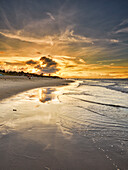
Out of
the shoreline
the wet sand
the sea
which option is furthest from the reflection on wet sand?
the wet sand

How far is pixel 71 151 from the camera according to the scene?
288 centimetres

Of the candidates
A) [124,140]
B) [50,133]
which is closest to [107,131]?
[124,140]

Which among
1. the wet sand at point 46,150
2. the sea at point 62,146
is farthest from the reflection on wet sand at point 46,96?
the wet sand at point 46,150

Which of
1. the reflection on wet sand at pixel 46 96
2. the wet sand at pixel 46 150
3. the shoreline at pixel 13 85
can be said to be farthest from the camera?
the shoreline at pixel 13 85

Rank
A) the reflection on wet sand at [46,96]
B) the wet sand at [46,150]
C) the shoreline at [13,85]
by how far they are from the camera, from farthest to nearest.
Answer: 1. the shoreline at [13,85]
2. the reflection on wet sand at [46,96]
3. the wet sand at [46,150]

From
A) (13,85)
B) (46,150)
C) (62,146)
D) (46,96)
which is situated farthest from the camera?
(13,85)

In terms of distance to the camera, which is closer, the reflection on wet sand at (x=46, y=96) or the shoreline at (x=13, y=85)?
the reflection on wet sand at (x=46, y=96)

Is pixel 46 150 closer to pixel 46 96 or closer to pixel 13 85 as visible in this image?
pixel 46 96

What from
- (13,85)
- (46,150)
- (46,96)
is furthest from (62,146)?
(13,85)

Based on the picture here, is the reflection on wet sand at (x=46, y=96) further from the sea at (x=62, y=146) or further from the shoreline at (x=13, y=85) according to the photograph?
the sea at (x=62, y=146)

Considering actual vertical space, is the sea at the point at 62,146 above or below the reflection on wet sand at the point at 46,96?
below

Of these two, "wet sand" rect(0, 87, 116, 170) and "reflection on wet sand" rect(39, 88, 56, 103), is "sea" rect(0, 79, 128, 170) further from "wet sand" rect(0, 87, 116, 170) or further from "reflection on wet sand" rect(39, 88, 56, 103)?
"reflection on wet sand" rect(39, 88, 56, 103)

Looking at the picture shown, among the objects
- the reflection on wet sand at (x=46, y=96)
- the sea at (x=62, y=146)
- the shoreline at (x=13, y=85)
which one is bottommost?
the sea at (x=62, y=146)

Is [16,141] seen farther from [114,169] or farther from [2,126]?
[114,169]
